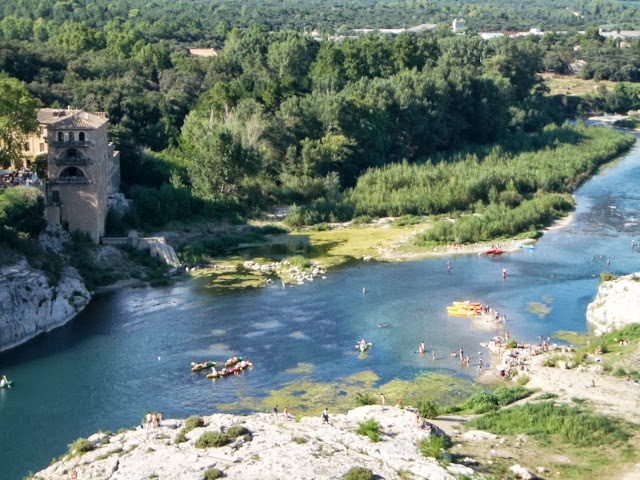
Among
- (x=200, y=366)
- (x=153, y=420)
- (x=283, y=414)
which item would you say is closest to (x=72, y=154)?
(x=200, y=366)

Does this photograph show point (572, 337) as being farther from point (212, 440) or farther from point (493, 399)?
point (212, 440)

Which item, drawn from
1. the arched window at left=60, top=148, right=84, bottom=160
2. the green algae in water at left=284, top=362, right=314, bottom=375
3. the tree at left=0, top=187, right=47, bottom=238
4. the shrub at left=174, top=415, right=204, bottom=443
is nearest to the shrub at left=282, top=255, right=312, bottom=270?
the arched window at left=60, top=148, right=84, bottom=160

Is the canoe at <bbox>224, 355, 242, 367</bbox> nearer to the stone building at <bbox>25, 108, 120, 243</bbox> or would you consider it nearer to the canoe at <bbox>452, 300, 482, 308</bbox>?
the canoe at <bbox>452, 300, 482, 308</bbox>

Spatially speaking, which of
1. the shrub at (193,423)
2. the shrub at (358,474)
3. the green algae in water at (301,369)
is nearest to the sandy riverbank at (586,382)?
the green algae in water at (301,369)

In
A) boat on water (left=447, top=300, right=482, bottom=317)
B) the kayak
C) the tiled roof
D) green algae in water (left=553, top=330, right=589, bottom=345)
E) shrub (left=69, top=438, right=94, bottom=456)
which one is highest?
the tiled roof

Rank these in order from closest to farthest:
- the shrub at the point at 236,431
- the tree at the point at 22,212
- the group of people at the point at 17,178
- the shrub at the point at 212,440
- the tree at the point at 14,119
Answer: the shrub at the point at 212,440
the shrub at the point at 236,431
the tree at the point at 22,212
the group of people at the point at 17,178
the tree at the point at 14,119

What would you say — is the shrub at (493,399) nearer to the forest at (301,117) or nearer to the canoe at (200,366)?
the canoe at (200,366)

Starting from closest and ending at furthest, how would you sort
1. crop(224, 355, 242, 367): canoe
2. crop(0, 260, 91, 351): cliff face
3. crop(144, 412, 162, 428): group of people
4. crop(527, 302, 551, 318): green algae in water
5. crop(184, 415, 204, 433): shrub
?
crop(184, 415, 204, 433): shrub → crop(144, 412, 162, 428): group of people → crop(224, 355, 242, 367): canoe → crop(0, 260, 91, 351): cliff face → crop(527, 302, 551, 318): green algae in water
